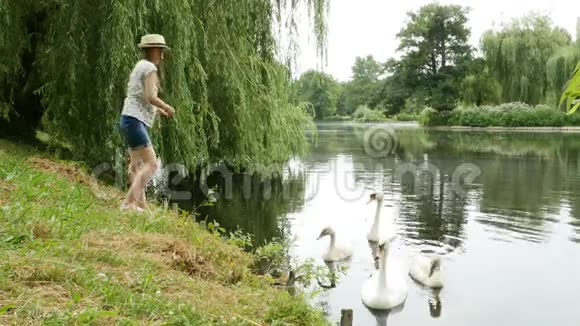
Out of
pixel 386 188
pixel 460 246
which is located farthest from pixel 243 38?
pixel 386 188

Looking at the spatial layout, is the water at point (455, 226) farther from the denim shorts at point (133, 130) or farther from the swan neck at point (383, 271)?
the denim shorts at point (133, 130)

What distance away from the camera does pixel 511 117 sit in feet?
136

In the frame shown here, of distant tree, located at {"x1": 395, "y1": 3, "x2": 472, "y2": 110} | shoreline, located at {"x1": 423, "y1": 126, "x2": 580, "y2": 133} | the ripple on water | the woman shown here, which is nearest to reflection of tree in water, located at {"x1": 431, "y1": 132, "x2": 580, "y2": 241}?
the ripple on water

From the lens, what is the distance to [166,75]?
7.24m

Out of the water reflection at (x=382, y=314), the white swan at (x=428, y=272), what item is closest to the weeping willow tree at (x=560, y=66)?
the white swan at (x=428, y=272)

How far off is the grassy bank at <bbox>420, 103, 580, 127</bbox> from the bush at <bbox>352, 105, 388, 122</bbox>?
A: 21.1 metres

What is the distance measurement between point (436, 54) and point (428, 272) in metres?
49.6

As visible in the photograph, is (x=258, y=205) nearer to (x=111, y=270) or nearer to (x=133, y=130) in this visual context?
(x=133, y=130)

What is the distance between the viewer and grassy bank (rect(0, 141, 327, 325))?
2.59 metres

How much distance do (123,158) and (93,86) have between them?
1026 mm

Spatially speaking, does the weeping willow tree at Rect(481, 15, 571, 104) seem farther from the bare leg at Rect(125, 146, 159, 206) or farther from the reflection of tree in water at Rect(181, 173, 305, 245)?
the bare leg at Rect(125, 146, 159, 206)

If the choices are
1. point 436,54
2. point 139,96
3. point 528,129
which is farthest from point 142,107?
point 436,54

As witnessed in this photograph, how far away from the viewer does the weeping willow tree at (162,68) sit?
6.82 m

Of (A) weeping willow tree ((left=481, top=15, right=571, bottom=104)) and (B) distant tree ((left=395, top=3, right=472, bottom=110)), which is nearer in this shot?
(A) weeping willow tree ((left=481, top=15, right=571, bottom=104))
